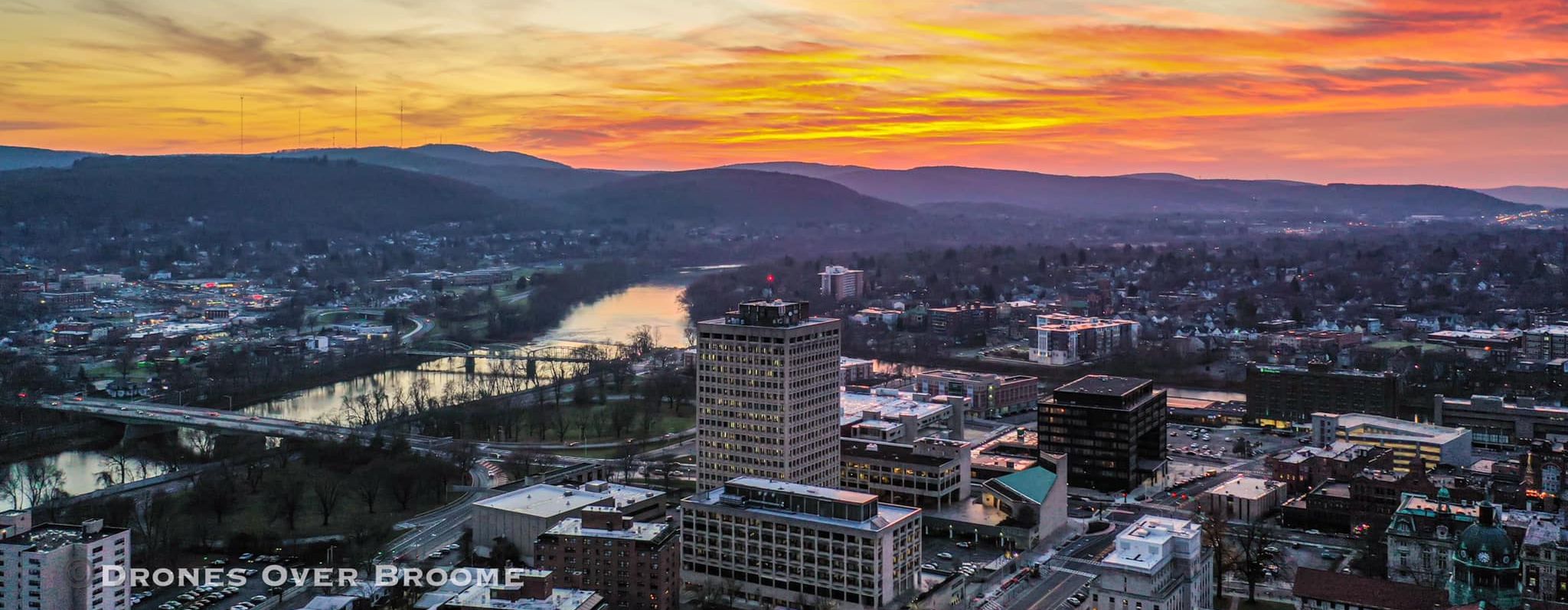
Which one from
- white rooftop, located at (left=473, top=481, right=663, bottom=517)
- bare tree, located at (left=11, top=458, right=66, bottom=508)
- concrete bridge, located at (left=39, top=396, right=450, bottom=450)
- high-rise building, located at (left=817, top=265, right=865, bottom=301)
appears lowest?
bare tree, located at (left=11, top=458, right=66, bottom=508)

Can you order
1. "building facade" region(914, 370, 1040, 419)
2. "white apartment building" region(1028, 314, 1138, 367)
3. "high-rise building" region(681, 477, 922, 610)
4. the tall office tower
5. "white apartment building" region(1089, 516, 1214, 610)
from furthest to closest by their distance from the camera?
"white apartment building" region(1028, 314, 1138, 367) < "building facade" region(914, 370, 1040, 419) < the tall office tower < "high-rise building" region(681, 477, 922, 610) < "white apartment building" region(1089, 516, 1214, 610)

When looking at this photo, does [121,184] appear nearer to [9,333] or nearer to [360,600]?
[9,333]

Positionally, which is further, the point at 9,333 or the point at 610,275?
the point at 610,275

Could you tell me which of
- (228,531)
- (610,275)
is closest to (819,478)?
(228,531)

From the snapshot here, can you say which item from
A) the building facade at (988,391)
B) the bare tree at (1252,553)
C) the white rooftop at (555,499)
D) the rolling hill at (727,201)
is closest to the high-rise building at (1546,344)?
the building facade at (988,391)

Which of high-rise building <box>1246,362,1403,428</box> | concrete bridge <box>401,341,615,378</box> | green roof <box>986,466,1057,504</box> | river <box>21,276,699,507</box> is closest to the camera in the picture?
green roof <box>986,466,1057,504</box>

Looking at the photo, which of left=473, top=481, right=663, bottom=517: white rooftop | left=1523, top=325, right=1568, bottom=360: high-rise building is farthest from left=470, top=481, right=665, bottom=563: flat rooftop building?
left=1523, top=325, right=1568, bottom=360: high-rise building

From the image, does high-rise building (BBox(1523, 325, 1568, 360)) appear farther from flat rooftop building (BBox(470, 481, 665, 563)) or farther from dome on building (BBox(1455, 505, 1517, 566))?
flat rooftop building (BBox(470, 481, 665, 563))

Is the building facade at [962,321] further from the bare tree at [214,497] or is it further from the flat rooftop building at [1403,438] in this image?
the bare tree at [214,497]
